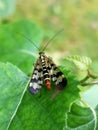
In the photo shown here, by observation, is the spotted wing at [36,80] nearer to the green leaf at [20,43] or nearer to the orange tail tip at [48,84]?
the orange tail tip at [48,84]

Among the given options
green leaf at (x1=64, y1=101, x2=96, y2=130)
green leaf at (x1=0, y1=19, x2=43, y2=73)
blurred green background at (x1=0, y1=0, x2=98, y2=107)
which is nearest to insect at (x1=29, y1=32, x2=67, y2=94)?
green leaf at (x1=64, y1=101, x2=96, y2=130)

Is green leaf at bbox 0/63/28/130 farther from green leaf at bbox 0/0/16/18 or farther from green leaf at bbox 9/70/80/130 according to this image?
green leaf at bbox 0/0/16/18

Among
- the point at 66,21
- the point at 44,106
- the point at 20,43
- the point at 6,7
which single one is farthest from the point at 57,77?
the point at 66,21

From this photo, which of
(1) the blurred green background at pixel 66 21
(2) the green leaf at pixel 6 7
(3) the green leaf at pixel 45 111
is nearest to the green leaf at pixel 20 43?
(3) the green leaf at pixel 45 111

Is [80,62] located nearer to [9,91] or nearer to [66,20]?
[9,91]

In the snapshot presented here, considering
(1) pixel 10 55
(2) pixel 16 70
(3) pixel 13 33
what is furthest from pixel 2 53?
(2) pixel 16 70

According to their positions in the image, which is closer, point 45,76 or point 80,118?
point 80,118
